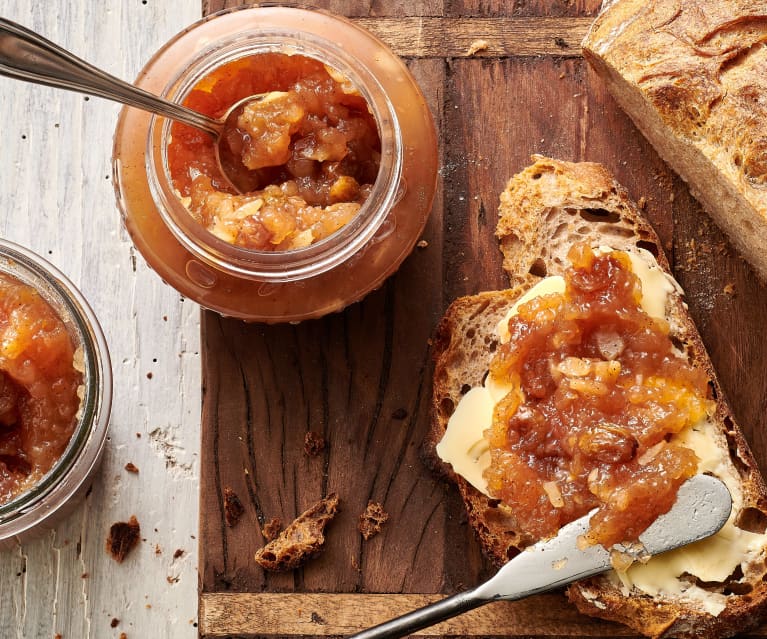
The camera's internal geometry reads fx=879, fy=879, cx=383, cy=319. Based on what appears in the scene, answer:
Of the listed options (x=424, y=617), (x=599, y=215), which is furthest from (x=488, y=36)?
(x=424, y=617)

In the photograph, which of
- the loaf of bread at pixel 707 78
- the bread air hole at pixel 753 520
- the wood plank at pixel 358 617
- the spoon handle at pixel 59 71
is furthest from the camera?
the wood plank at pixel 358 617

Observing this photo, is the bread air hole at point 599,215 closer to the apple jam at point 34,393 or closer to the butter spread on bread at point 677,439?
the butter spread on bread at point 677,439

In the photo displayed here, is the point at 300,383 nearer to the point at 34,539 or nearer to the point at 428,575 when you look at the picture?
the point at 428,575

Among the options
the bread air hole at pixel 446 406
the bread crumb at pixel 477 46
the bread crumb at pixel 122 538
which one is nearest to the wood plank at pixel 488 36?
the bread crumb at pixel 477 46

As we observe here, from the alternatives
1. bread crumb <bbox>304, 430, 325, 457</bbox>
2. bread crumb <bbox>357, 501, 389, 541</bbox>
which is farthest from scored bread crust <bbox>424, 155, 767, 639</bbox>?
bread crumb <bbox>304, 430, 325, 457</bbox>

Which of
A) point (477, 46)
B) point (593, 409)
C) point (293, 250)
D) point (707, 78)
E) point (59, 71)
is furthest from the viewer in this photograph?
point (477, 46)

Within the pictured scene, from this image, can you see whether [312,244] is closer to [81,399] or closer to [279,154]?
[279,154]

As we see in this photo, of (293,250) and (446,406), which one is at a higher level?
(293,250)
